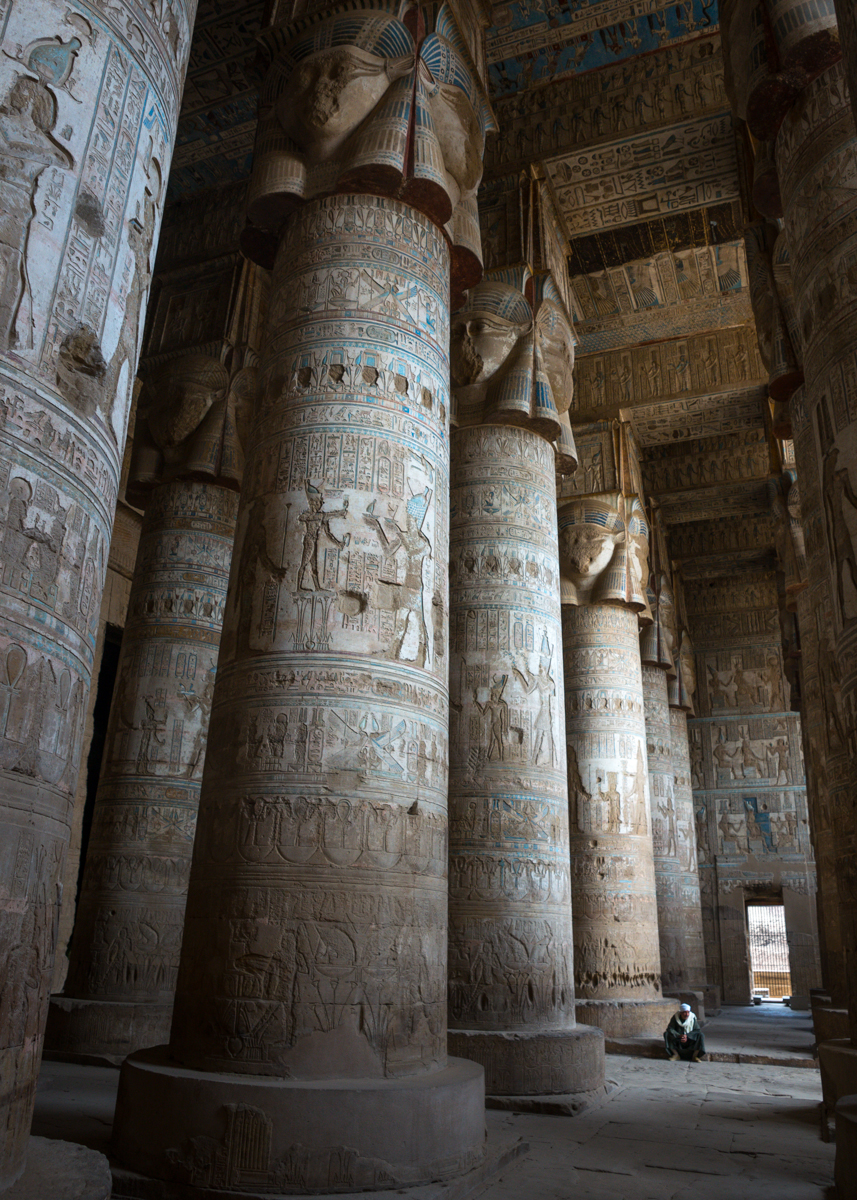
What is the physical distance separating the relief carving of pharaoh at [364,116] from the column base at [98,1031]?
5596 mm

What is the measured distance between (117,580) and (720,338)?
843cm

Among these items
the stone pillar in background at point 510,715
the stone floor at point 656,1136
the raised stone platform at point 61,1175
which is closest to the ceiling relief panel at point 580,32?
the stone pillar in background at point 510,715

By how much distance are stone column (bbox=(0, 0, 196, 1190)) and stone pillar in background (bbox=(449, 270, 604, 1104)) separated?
4.48m

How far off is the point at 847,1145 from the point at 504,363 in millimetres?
6337

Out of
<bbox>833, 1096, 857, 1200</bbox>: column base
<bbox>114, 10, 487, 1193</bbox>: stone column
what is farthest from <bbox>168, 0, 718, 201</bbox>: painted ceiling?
<bbox>833, 1096, 857, 1200</bbox>: column base

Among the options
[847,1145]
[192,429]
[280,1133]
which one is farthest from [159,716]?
[847,1145]

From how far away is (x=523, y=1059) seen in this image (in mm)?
6105

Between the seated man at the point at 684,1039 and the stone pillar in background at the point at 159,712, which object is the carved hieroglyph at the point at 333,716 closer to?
the stone pillar in background at the point at 159,712

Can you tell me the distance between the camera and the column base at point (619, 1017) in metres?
9.60

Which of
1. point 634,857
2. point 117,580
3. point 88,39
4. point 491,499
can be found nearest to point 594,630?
→ point 634,857

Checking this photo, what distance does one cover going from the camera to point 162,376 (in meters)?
8.60

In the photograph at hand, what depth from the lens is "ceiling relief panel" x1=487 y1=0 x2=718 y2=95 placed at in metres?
8.38

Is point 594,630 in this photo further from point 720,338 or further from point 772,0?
point 772,0

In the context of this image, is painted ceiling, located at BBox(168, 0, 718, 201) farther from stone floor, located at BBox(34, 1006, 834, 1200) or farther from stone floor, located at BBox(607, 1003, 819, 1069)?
stone floor, located at BBox(607, 1003, 819, 1069)
